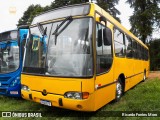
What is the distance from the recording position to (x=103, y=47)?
6.27 meters

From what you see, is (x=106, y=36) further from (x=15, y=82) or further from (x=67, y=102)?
(x=15, y=82)

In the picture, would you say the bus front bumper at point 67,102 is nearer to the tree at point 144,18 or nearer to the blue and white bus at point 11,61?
the blue and white bus at point 11,61

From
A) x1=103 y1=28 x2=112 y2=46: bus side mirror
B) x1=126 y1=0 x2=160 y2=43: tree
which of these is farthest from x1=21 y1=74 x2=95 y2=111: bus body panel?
x1=126 y1=0 x2=160 y2=43: tree

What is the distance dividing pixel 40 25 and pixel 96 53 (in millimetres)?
1927

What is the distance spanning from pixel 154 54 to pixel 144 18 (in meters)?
5.90

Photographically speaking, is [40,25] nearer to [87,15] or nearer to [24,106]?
[87,15]

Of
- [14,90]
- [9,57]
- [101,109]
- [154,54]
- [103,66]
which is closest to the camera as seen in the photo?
[103,66]

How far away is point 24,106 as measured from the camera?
7.68 meters

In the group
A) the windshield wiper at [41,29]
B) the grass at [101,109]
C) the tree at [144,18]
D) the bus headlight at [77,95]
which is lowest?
the grass at [101,109]

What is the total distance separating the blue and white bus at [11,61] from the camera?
26.8ft

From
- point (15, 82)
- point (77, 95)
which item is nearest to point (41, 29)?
point (77, 95)

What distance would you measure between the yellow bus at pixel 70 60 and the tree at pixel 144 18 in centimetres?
2720

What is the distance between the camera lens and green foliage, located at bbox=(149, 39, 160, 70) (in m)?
33.8

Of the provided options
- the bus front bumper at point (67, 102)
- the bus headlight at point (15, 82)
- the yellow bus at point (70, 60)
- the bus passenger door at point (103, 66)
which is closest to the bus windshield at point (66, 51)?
the yellow bus at point (70, 60)
